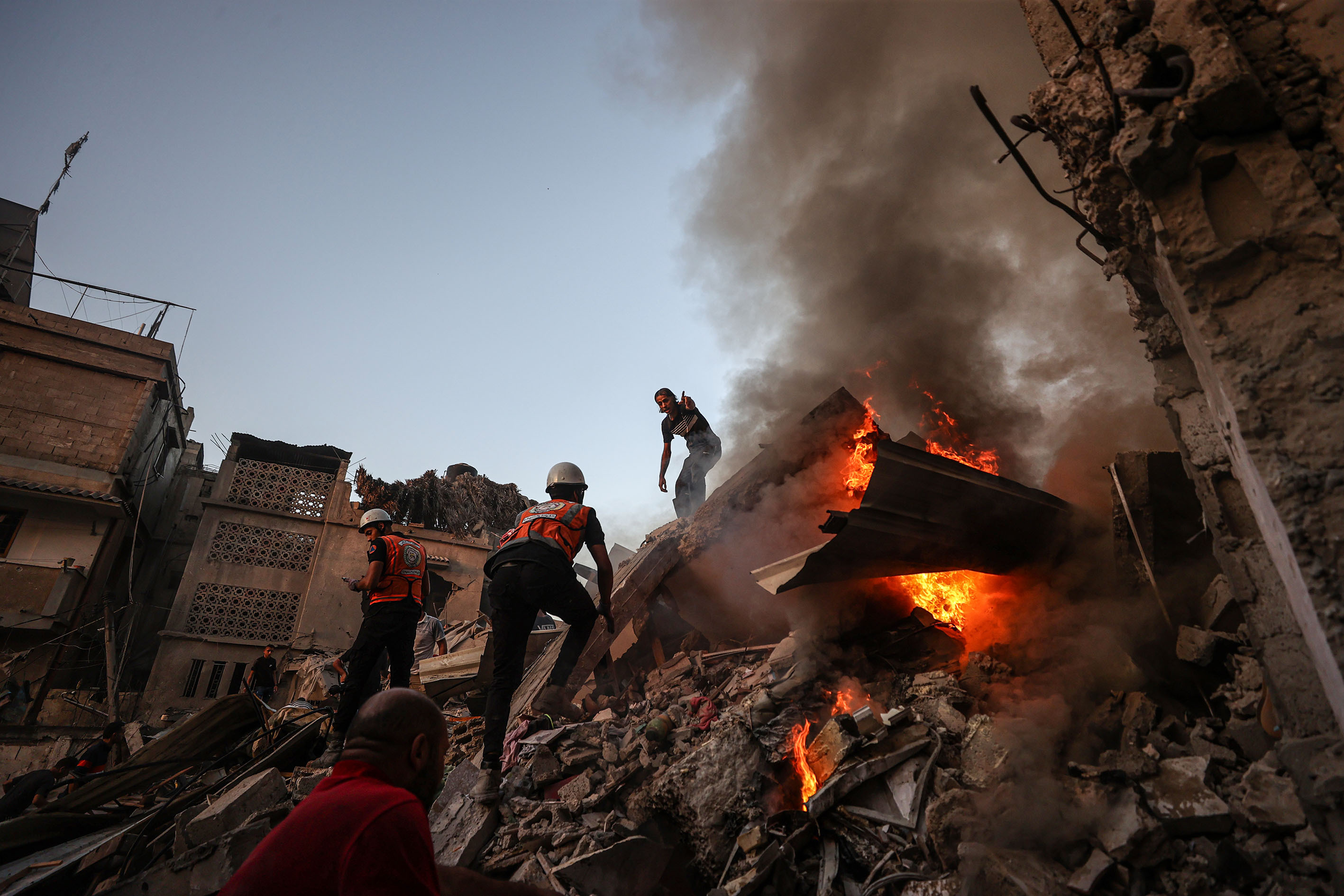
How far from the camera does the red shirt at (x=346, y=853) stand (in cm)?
131

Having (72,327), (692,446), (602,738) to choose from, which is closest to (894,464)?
(602,738)

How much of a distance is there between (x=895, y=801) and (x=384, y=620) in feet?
12.2

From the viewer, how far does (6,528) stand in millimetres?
13273

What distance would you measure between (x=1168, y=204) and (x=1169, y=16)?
0.84m

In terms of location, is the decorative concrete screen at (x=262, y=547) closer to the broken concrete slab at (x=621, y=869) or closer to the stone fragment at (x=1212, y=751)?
the broken concrete slab at (x=621, y=869)

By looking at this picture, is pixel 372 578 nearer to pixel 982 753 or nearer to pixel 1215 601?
pixel 982 753

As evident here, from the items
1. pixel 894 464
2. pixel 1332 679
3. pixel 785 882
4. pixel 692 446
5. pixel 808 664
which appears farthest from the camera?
pixel 692 446

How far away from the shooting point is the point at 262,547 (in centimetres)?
1591

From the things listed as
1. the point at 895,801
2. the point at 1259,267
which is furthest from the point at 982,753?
the point at 1259,267

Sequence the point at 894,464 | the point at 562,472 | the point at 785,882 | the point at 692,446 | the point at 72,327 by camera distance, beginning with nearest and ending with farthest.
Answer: the point at 785,882
the point at 894,464
the point at 562,472
the point at 692,446
the point at 72,327

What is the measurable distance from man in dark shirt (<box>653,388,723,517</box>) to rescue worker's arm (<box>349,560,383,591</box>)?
3.98m

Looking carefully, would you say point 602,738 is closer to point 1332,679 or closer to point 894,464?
point 894,464

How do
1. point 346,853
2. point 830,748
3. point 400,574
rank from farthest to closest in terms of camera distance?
1. point 400,574
2. point 830,748
3. point 346,853

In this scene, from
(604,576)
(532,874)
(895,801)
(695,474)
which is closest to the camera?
(532,874)
